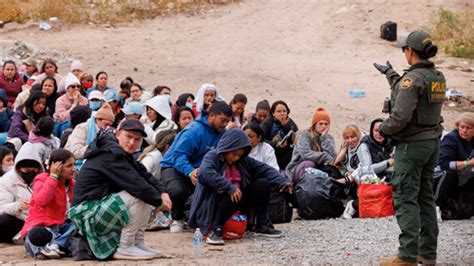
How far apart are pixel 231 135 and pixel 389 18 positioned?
1888 centimetres

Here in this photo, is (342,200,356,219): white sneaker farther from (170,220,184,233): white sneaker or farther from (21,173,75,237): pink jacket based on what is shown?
(21,173,75,237): pink jacket

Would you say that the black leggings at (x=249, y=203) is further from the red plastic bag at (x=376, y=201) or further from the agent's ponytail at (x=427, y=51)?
the agent's ponytail at (x=427, y=51)

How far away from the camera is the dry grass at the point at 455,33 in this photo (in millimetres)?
23797

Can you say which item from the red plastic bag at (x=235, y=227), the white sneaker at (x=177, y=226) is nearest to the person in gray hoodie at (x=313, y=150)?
the white sneaker at (x=177, y=226)

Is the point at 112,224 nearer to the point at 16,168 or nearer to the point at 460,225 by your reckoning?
the point at 16,168

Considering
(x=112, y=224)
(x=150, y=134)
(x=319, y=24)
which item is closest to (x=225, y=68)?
(x=319, y=24)

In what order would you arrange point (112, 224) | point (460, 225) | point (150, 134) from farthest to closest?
1. point (150, 134)
2. point (460, 225)
3. point (112, 224)

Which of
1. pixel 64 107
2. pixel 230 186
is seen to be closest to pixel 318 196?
pixel 230 186

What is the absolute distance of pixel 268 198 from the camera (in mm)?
9625

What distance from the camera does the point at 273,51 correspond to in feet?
81.3

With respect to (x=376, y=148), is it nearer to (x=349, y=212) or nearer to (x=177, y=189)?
(x=349, y=212)

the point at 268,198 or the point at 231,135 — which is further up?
the point at 231,135

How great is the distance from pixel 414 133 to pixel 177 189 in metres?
3.16

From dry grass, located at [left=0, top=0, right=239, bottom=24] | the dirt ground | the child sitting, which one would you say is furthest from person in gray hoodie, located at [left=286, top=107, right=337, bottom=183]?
dry grass, located at [left=0, top=0, right=239, bottom=24]
